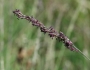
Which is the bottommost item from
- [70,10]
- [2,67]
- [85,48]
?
[2,67]

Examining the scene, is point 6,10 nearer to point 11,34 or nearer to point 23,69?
point 11,34

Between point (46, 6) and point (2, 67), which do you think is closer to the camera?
point (2, 67)

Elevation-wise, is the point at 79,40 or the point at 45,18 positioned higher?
the point at 45,18

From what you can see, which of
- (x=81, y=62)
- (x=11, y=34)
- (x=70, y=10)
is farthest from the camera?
(x=70, y=10)

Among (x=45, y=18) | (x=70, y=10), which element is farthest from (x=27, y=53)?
(x=70, y=10)

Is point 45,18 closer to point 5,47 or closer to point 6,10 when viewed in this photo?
point 6,10

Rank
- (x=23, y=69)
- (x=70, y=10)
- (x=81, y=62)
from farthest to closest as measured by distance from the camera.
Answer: (x=70, y=10) < (x=81, y=62) < (x=23, y=69)

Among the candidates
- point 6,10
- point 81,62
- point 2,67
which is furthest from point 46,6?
point 2,67
